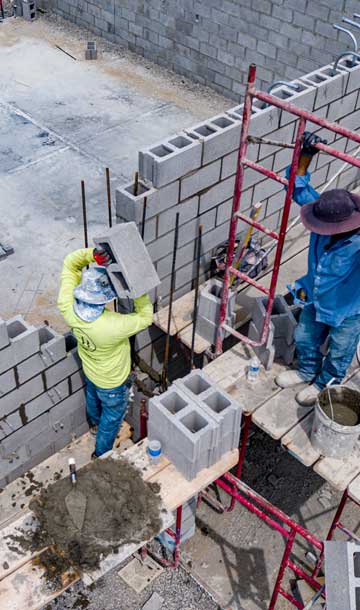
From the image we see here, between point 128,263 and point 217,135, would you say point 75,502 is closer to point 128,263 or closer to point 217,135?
point 128,263

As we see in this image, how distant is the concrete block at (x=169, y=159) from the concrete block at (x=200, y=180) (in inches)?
3.2

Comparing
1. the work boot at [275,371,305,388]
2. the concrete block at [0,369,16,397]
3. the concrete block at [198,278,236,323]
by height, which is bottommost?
the concrete block at [0,369,16,397]

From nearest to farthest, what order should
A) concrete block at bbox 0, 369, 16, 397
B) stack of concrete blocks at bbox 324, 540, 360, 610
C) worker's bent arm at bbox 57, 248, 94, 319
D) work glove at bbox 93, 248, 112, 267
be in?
stack of concrete blocks at bbox 324, 540, 360, 610 < work glove at bbox 93, 248, 112, 267 < worker's bent arm at bbox 57, 248, 94, 319 < concrete block at bbox 0, 369, 16, 397

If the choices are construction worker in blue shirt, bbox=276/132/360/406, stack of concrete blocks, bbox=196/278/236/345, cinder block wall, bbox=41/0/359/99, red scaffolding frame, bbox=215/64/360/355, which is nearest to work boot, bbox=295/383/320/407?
construction worker in blue shirt, bbox=276/132/360/406

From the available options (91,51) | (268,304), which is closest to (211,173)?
(268,304)

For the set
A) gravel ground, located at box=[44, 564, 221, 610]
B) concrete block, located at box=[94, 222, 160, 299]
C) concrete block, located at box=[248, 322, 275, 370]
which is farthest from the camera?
gravel ground, located at box=[44, 564, 221, 610]

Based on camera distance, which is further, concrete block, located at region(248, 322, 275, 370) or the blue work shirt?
concrete block, located at region(248, 322, 275, 370)

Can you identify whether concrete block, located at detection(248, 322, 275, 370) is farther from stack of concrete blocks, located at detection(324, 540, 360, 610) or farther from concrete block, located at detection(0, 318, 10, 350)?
concrete block, located at detection(0, 318, 10, 350)

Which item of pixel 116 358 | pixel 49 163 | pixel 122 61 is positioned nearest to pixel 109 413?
pixel 116 358

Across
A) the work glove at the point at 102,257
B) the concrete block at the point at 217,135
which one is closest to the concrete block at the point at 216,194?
the concrete block at the point at 217,135

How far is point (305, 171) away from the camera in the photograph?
4.59 metres

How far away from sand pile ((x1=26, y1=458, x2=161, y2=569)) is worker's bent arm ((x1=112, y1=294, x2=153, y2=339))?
105cm

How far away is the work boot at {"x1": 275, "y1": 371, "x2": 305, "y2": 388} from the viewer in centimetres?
523

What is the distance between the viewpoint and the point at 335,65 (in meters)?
6.87
